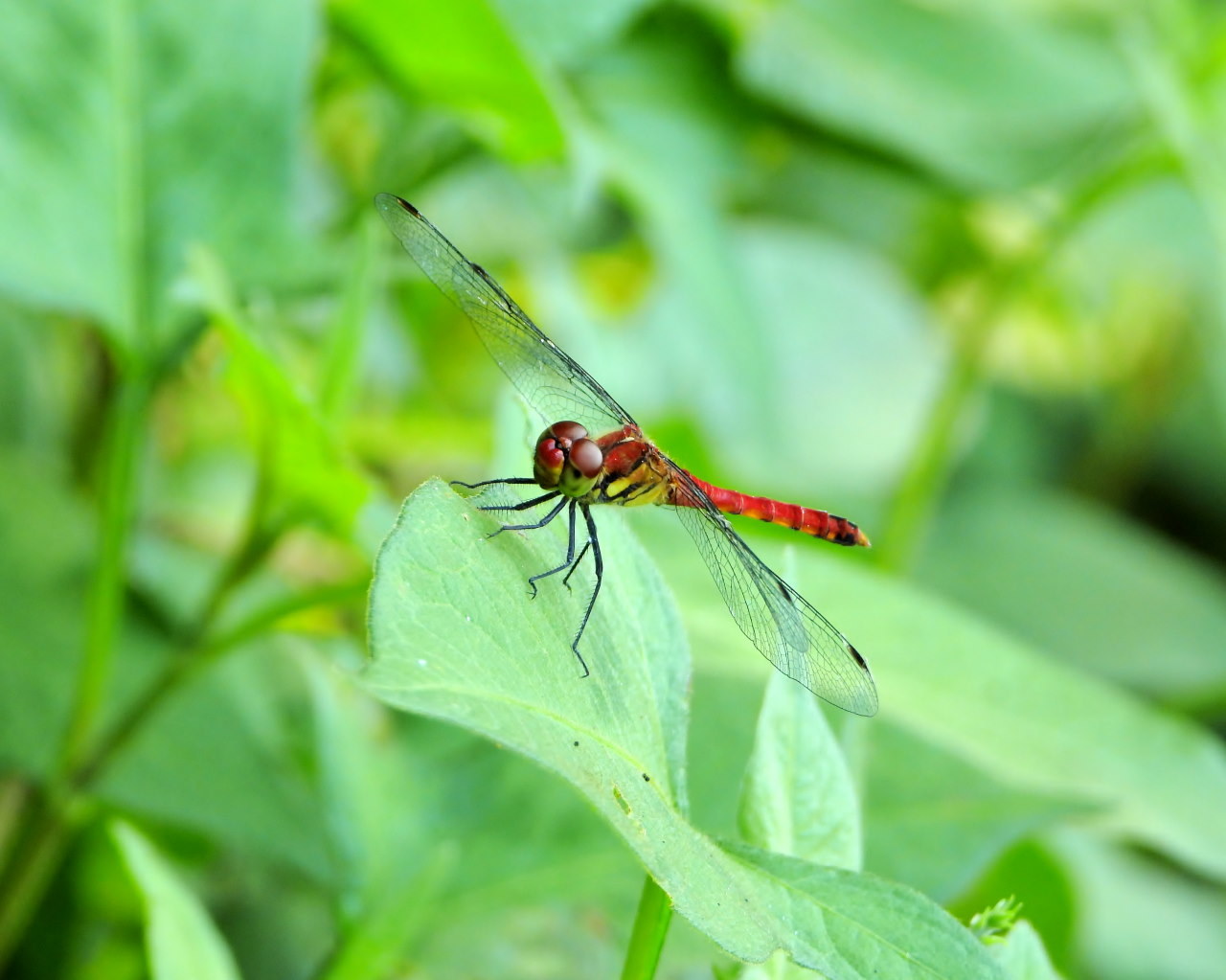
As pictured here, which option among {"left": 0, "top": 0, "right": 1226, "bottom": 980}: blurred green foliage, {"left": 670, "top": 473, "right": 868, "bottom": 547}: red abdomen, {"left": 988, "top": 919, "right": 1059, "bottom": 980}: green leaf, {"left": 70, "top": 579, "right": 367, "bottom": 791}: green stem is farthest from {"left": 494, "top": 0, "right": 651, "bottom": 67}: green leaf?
{"left": 988, "top": 919, "right": 1059, "bottom": 980}: green leaf

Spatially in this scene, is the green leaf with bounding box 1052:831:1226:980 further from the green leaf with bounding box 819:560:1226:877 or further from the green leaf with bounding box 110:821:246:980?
the green leaf with bounding box 110:821:246:980

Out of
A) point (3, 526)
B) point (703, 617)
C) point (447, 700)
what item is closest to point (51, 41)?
point (3, 526)

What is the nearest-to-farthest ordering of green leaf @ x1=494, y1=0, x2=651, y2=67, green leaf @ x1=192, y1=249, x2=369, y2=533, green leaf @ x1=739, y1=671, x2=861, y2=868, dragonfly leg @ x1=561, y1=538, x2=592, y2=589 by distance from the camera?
green leaf @ x1=739, y1=671, x2=861, y2=868 → dragonfly leg @ x1=561, y1=538, x2=592, y2=589 → green leaf @ x1=192, y1=249, x2=369, y2=533 → green leaf @ x1=494, y1=0, x2=651, y2=67

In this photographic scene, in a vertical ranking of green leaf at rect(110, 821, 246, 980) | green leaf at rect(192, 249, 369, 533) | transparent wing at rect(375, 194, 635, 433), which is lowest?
green leaf at rect(110, 821, 246, 980)

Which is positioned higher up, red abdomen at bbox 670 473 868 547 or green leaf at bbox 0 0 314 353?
green leaf at bbox 0 0 314 353

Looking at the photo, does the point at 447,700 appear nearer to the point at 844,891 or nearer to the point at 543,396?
the point at 844,891

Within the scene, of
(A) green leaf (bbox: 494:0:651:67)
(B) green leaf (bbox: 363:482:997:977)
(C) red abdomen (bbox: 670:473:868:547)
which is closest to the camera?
(B) green leaf (bbox: 363:482:997:977)

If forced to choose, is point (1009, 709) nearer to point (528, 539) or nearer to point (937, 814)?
point (937, 814)

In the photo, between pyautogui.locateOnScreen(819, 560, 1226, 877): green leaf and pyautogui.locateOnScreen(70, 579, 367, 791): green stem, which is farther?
pyautogui.locateOnScreen(819, 560, 1226, 877): green leaf
